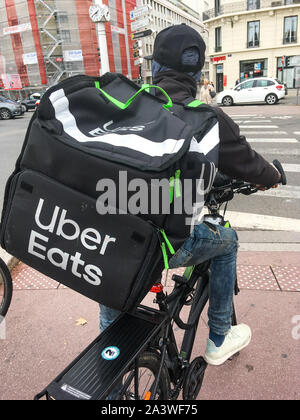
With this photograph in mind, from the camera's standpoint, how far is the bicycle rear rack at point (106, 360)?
1194 mm

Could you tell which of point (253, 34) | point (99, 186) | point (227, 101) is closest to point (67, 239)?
point (99, 186)

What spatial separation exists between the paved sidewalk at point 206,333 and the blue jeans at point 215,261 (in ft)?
1.43

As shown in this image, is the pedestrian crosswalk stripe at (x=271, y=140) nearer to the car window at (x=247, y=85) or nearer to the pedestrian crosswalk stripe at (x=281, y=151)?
the pedestrian crosswalk stripe at (x=281, y=151)

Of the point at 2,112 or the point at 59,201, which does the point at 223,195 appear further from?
the point at 2,112

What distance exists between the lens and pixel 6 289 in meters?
2.88

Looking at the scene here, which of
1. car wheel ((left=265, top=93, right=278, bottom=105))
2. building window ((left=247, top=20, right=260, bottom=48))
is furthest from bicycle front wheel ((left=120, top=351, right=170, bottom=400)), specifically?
building window ((left=247, top=20, right=260, bottom=48))

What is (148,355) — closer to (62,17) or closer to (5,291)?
(5,291)

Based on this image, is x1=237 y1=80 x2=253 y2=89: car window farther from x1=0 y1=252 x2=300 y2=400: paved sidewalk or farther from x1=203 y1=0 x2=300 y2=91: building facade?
x1=0 y1=252 x2=300 y2=400: paved sidewalk

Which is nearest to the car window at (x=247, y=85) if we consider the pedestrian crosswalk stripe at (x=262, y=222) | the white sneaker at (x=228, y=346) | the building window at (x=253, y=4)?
the pedestrian crosswalk stripe at (x=262, y=222)

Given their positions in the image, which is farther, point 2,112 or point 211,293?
point 2,112

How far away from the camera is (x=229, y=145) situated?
158 cm

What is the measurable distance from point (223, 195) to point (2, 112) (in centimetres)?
2060
